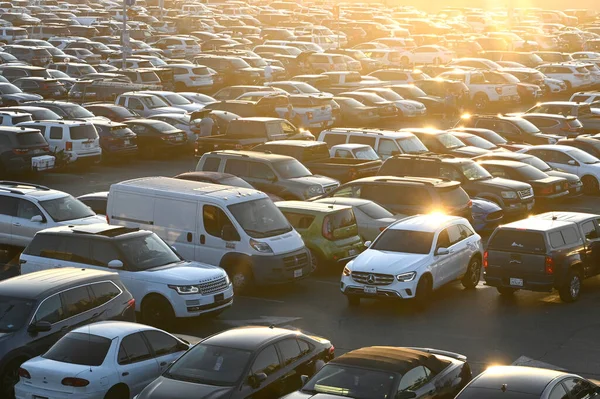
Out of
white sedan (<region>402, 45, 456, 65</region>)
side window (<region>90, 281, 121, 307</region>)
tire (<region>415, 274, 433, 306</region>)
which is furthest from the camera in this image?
white sedan (<region>402, 45, 456, 65</region>)

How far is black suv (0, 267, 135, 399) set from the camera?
15.3 m

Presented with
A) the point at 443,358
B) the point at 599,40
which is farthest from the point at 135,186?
the point at 599,40

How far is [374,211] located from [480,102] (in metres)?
27.1

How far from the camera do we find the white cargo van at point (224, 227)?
830 inches

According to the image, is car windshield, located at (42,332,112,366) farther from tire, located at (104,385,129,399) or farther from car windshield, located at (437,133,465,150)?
car windshield, located at (437,133,465,150)

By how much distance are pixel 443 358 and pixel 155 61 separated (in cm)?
4561

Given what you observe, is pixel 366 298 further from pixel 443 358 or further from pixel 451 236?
pixel 443 358

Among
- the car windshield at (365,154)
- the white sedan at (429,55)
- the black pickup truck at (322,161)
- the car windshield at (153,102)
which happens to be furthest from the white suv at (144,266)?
the white sedan at (429,55)

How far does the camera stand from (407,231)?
69.6 ft

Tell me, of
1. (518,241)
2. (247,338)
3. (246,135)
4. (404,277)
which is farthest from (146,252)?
(246,135)

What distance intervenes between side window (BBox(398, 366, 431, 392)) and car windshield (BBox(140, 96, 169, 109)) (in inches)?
1140

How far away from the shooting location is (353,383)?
1283 cm

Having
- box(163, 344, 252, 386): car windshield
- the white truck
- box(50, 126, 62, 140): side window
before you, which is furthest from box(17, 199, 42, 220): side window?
the white truck

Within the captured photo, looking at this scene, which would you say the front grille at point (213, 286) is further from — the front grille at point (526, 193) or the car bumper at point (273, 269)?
the front grille at point (526, 193)
